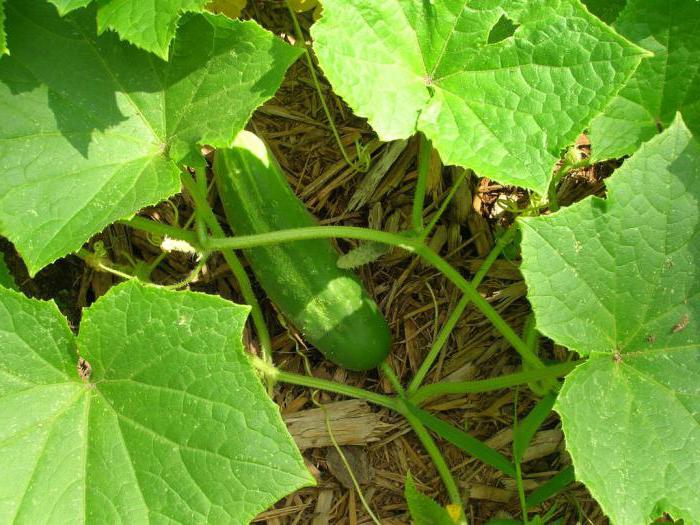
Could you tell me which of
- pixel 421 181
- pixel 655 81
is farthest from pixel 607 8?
pixel 421 181

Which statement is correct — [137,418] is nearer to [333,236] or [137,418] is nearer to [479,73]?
[333,236]

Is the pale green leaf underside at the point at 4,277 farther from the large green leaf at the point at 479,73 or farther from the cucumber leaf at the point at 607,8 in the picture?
the cucumber leaf at the point at 607,8

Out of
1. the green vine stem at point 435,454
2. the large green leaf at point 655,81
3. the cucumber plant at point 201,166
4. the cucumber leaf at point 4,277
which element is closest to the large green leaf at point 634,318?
the cucumber plant at point 201,166

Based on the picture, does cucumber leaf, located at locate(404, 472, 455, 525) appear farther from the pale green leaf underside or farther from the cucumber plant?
the pale green leaf underside

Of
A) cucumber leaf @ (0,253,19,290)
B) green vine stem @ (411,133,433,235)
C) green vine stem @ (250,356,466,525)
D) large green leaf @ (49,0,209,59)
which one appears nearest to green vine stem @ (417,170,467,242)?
green vine stem @ (411,133,433,235)

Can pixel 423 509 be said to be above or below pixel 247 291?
below

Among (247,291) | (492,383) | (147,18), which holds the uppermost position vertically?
(147,18)

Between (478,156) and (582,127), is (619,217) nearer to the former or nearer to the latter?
(582,127)
